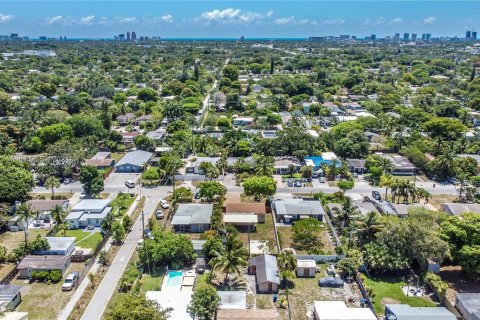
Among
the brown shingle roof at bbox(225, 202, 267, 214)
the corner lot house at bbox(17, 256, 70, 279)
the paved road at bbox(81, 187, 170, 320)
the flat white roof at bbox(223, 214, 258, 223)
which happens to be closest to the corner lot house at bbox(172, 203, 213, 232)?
the flat white roof at bbox(223, 214, 258, 223)

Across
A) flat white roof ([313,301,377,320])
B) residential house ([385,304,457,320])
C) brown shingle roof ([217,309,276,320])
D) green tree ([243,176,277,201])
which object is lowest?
brown shingle roof ([217,309,276,320])

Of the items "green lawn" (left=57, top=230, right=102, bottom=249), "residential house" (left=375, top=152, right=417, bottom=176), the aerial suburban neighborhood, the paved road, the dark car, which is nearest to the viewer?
the paved road

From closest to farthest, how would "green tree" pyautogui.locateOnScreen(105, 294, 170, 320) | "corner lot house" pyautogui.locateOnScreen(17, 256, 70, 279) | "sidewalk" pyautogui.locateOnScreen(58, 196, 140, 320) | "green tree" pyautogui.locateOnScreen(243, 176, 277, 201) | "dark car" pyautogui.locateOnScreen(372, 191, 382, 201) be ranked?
"green tree" pyautogui.locateOnScreen(105, 294, 170, 320) < "sidewalk" pyautogui.locateOnScreen(58, 196, 140, 320) < "corner lot house" pyautogui.locateOnScreen(17, 256, 70, 279) < "green tree" pyautogui.locateOnScreen(243, 176, 277, 201) < "dark car" pyautogui.locateOnScreen(372, 191, 382, 201)

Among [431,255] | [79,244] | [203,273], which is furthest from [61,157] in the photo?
[431,255]

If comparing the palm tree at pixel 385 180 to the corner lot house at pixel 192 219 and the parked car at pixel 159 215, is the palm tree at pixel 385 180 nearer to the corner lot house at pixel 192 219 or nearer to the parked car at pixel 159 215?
the corner lot house at pixel 192 219

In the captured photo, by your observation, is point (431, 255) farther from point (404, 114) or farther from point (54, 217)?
point (404, 114)

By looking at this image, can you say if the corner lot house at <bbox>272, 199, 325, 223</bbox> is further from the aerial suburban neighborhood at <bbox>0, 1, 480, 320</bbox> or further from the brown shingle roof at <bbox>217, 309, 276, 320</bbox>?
the brown shingle roof at <bbox>217, 309, 276, 320</bbox>
